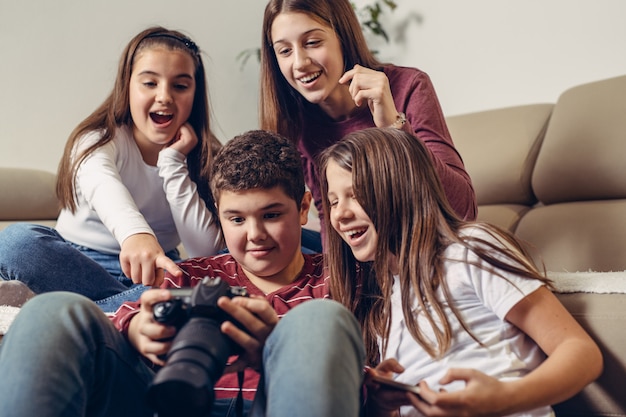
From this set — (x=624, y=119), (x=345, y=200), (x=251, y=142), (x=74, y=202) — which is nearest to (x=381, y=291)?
(x=345, y=200)

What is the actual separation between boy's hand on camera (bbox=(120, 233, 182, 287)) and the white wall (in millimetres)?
1226

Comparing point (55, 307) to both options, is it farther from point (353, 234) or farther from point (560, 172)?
point (560, 172)

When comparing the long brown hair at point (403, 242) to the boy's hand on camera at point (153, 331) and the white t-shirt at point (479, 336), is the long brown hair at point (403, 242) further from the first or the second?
the boy's hand on camera at point (153, 331)

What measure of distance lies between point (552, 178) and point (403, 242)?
3.29 feet

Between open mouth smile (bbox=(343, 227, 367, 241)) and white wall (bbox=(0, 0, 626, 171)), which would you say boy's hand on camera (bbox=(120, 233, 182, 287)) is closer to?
open mouth smile (bbox=(343, 227, 367, 241))

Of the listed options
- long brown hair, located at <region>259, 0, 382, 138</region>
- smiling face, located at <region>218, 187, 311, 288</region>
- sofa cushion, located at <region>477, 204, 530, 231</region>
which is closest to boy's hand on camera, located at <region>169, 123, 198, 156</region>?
long brown hair, located at <region>259, 0, 382, 138</region>

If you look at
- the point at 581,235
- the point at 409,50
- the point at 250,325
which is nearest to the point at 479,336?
the point at 250,325

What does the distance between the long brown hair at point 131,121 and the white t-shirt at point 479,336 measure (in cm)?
71

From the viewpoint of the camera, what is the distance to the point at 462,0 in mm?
2367

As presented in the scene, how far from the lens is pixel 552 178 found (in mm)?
1780

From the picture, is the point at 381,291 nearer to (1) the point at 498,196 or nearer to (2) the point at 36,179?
(1) the point at 498,196

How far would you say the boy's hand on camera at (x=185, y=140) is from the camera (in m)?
1.42

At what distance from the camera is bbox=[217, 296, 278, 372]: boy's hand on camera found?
69 centimetres

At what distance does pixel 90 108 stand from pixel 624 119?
166cm
